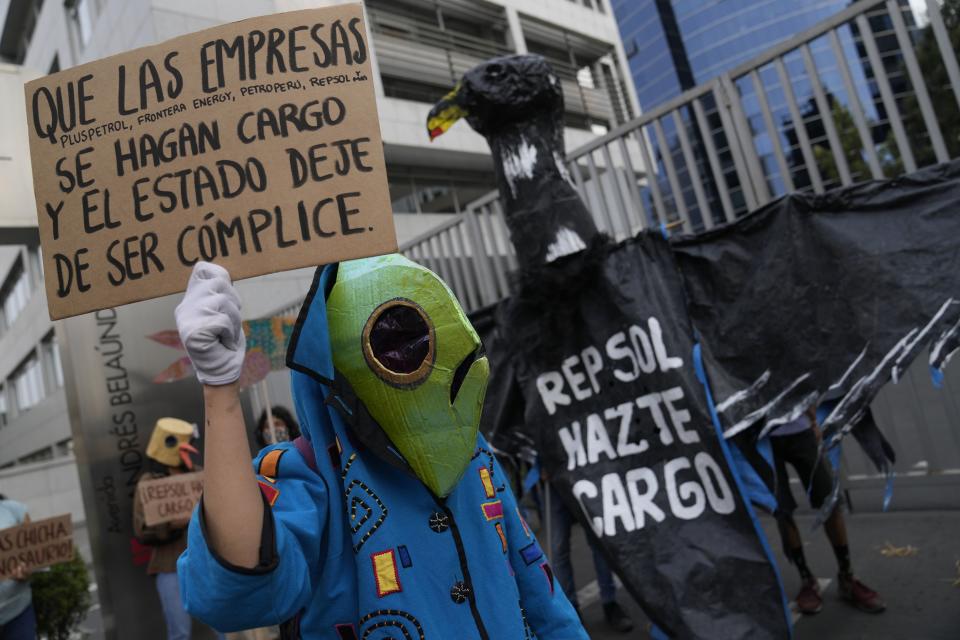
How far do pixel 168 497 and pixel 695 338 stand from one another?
3191 mm

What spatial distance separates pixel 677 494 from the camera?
9.00 ft

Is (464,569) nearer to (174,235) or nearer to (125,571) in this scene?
(174,235)

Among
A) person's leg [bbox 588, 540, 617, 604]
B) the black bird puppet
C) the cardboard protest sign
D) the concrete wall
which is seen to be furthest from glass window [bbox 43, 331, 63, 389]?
the cardboard protest sign

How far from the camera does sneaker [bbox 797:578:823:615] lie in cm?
340

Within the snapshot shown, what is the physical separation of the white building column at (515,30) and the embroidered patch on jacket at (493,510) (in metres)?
20.0

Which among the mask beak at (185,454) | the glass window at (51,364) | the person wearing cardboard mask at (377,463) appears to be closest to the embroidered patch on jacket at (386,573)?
the person wearing cardboard mask at (377,463)

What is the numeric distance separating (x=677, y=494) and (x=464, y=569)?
5.46 ft

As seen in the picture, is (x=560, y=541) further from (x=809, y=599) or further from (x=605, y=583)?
(x=809, y=599)

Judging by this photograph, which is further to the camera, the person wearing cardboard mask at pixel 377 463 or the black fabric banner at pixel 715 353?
the black fabric banner at pixel 715 353

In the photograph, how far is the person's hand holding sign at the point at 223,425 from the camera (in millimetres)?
1059

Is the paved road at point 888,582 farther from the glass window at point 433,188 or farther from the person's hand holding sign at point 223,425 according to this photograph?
the glass window at point 433,188

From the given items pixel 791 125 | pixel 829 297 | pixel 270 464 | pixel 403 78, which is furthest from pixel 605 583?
pixel 403 78

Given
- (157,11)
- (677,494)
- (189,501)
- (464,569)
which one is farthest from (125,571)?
(157,11)

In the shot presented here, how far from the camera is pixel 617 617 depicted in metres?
3.79
